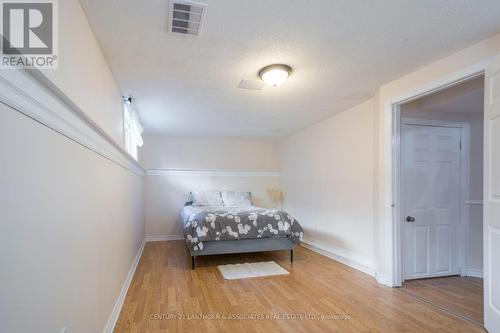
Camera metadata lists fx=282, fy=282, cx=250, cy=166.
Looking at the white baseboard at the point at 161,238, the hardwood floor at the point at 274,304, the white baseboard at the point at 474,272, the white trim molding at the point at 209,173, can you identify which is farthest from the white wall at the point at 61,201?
the white baseboard at the point at 474,272

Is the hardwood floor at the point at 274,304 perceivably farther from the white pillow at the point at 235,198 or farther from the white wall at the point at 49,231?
the white pillow at the point at 235,198

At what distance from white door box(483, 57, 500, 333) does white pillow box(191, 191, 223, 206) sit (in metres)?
4.13

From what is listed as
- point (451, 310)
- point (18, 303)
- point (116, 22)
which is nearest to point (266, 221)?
point (451, 310)

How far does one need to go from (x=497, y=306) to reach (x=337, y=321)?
3.66ft

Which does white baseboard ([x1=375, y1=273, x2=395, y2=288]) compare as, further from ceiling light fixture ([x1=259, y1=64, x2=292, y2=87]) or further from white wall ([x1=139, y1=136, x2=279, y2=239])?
white wall ([x1=139, y1=136, x2=279, y2=239])

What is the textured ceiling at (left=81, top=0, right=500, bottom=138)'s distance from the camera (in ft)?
5.74

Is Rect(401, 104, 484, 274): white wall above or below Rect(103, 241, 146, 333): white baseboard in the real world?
above

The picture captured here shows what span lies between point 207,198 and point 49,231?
14.6ft

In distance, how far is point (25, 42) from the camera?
3.70 ft

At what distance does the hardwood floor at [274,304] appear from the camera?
221cm

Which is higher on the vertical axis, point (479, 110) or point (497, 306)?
point (479, 110)

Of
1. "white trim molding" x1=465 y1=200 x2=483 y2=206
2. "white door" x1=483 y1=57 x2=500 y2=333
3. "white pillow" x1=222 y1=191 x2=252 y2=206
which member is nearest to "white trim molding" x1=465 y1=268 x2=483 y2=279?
"white trim molding" x1=465 y1=200 x2=483 y2=206

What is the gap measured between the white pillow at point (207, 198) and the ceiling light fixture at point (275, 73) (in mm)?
3305

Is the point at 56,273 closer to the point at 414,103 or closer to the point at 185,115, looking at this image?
the point at 185,115
